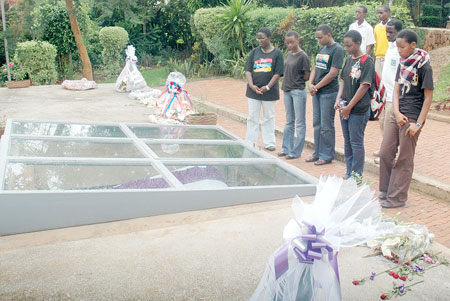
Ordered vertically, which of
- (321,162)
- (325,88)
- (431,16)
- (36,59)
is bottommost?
(321,162)

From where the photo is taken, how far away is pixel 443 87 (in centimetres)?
1107

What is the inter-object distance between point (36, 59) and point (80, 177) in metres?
10.8

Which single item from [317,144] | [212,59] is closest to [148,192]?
[317,144]

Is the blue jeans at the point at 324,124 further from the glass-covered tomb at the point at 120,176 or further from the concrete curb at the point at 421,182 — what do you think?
the glass-covered tomb at the point at 120,176

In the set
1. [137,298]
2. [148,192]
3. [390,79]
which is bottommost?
[137,298]

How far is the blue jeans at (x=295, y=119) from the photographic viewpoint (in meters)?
6.87

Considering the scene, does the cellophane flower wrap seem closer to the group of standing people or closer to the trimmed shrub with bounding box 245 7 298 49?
the group of standing people

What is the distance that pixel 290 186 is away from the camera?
4648 millimetres

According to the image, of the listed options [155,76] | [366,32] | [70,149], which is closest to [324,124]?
[366,32]

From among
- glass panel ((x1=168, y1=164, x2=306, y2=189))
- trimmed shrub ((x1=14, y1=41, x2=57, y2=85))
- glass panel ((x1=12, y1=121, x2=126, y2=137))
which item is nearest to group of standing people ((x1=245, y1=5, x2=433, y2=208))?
glass panel ((x1=168, y1=164, x2=306, y2=189))

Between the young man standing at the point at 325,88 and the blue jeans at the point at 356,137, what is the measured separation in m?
0.69

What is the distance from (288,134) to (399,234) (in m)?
3.52

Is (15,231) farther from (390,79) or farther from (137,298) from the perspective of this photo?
(390,79)

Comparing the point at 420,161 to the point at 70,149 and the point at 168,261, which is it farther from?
the point at 70,149
